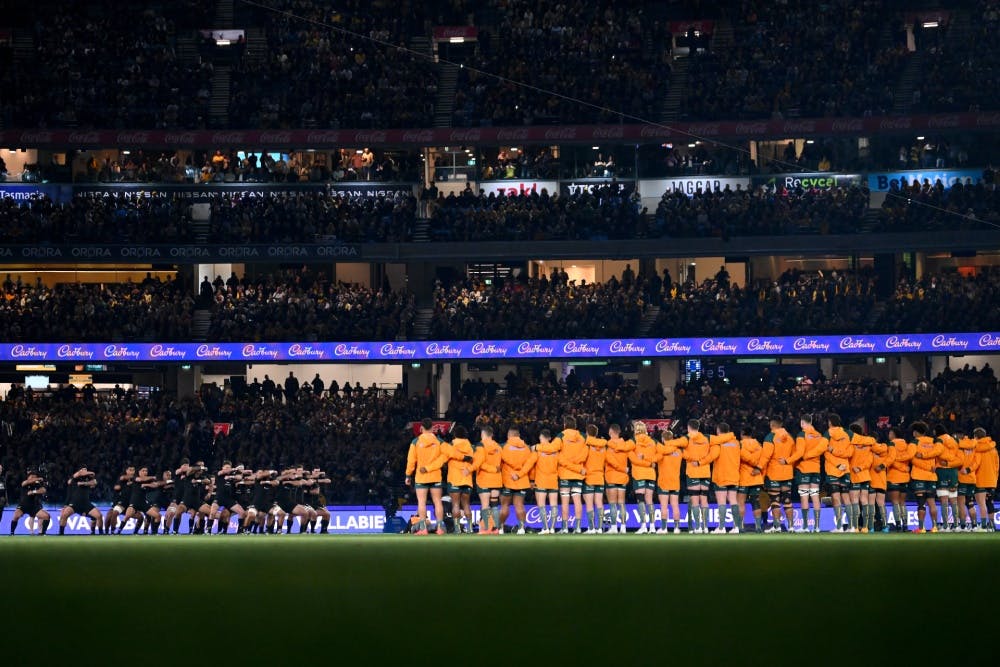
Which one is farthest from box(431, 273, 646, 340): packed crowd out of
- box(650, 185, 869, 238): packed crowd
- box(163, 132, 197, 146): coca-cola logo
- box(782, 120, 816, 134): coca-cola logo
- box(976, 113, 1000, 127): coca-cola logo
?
box(976, 113, 1000, 127): coca-cola logo

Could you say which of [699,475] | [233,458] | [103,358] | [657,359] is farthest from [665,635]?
[103,358]

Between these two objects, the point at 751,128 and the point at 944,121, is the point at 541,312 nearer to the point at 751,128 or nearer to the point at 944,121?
the point at 751,128

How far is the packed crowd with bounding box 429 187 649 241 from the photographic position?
3994 cm

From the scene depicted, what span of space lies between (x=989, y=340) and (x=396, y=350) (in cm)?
1748

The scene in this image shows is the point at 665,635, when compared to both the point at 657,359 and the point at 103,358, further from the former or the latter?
the point at 103,358

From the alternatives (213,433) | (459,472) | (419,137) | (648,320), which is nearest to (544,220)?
(648,320)

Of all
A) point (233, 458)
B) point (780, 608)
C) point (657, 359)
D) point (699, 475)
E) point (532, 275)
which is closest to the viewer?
point (780, 608)

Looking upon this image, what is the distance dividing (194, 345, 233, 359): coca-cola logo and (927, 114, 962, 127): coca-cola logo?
78.4 feet

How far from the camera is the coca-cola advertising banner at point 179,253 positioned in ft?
130

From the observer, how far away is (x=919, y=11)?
149ft

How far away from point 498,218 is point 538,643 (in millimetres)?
33626

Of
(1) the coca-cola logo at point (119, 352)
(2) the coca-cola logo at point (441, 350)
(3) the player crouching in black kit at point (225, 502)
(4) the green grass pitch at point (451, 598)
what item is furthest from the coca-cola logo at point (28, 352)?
(4) the green grass pitch at point (451, 598)

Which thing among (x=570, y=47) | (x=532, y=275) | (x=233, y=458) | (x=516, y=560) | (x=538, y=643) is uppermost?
(x=570, y=47)

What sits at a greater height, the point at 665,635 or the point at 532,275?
the point at 532,275
